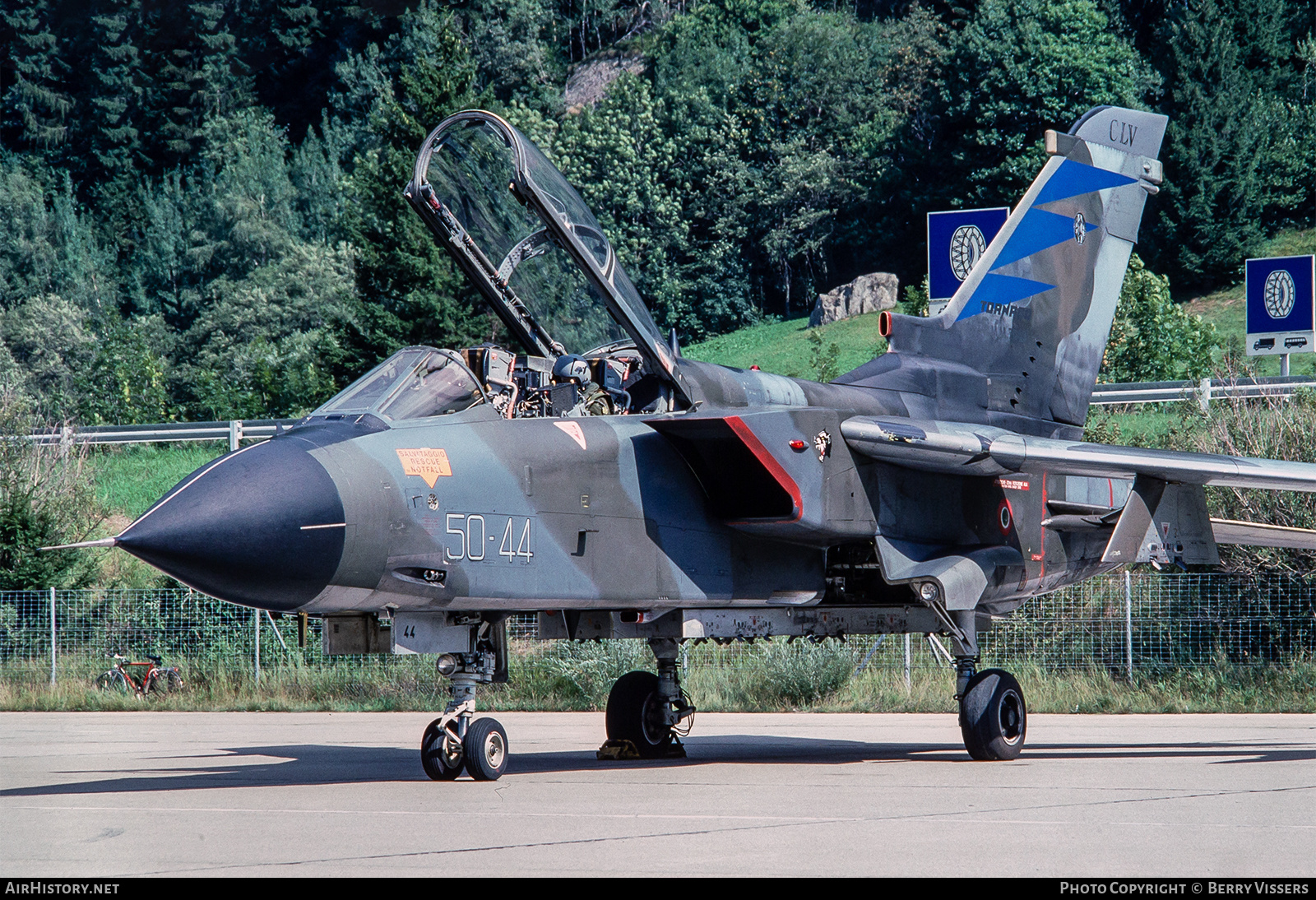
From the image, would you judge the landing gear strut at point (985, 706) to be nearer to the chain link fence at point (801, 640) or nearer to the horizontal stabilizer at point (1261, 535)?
the horizontal stabilizer at point (1261, 535)

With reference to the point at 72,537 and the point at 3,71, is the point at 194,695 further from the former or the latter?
the point at 3,71

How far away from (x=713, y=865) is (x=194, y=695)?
15339mm

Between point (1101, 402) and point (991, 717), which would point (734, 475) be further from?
point (1101, 402)

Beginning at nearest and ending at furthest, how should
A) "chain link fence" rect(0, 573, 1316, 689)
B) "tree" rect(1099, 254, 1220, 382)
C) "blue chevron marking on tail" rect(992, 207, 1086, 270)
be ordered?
"blue chevron marking on tail" rect(992, 207, 1086, 270), "chain link fence" rect(0, 573, 1316, 689), "tree" rect(1099, 254, 1220, 382)

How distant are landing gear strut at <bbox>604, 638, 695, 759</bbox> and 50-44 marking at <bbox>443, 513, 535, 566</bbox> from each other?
9.90 feet

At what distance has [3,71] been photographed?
21.1 ft

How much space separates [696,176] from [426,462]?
57870 millimetres

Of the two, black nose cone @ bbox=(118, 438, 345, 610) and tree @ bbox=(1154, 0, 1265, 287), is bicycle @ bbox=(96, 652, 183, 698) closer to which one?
black nose cone @ bbox=(118, 438, 345, 610)

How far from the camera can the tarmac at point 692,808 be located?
222 inches

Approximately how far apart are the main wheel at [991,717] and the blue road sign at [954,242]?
887 centimetres

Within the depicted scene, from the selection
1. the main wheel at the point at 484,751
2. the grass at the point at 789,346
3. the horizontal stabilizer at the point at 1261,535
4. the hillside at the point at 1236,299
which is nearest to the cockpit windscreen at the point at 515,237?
the main wheel at the point at 484,751

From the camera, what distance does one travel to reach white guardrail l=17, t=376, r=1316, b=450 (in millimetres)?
21562

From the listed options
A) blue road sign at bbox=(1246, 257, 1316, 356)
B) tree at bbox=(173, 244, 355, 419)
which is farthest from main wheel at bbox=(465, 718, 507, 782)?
tree at bbox=(173, 244, 355, 419)

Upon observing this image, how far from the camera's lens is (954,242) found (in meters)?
18.8
